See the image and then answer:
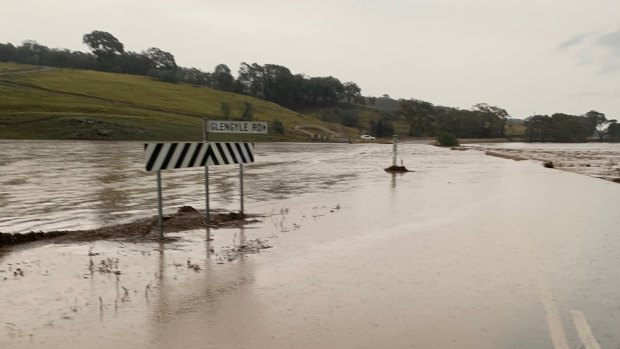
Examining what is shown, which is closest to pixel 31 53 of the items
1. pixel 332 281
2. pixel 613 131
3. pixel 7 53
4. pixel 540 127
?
pixel 7 53

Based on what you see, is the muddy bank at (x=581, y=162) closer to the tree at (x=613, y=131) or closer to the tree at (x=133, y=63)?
the tree at (x=613, y=131)

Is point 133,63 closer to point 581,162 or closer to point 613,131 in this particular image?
point 581,162

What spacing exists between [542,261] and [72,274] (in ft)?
22.1

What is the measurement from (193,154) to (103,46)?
18393cm

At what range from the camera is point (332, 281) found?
6.22 metres

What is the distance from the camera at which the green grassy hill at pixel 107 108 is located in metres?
67.7

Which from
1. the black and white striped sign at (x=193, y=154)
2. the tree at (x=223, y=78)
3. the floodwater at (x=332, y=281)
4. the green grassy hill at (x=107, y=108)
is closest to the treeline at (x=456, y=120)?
the green grassy hill at (x=107, y=108)

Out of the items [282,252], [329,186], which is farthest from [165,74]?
[282,252]

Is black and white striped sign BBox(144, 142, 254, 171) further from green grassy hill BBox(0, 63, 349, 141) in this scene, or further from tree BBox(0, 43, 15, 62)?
tree BBox(0, 43, 15, 62)

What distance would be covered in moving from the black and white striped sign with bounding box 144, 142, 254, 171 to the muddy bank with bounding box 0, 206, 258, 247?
120 cm

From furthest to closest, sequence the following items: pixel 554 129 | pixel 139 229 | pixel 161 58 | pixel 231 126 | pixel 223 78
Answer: pixel 161 58
pixel 223 78
pixel 554 129
pixel 231 126
pixel 139 229

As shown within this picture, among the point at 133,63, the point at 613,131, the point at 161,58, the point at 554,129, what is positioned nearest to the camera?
the point at 554,129

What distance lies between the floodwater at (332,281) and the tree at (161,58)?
18445 centimetres

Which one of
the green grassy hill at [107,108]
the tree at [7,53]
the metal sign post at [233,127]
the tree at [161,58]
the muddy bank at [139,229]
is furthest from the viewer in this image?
the tree at [161,58]
